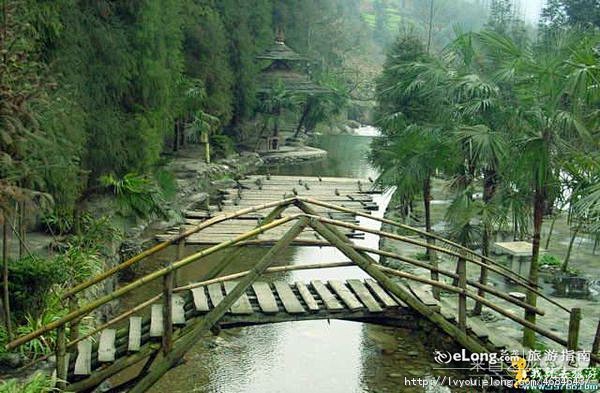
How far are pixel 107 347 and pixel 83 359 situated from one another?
230 millimetres

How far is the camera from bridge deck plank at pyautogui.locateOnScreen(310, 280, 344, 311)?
22.7ft

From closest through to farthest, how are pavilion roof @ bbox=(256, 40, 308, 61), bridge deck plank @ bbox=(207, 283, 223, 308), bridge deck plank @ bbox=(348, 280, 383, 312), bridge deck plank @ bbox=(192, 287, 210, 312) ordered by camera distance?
bridge deck plank @ bbox=(192, 287, 210, 312)
bridge deck plank @ bbox=(207, 283, 223, 308)
bridge deck plank @ bbox=(348, 280, 383, 312)
pavilion roof @ bbox=(256, 40, 308, 61)

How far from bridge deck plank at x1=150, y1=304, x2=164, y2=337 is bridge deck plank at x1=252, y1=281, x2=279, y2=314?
1.01 m

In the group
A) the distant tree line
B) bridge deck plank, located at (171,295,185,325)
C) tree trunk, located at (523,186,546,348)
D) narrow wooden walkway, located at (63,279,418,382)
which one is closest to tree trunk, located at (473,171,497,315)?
tree trunk, located at (523,186,546,348)

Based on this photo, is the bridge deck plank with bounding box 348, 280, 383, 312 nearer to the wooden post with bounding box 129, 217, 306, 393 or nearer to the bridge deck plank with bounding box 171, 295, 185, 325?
the wooden post with bounding box 129, 217, 306, 393

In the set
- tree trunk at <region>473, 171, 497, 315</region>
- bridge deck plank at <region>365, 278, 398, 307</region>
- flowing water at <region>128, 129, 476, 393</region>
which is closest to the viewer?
bridge deck plank at <region>365, 278, 398, 307</region>

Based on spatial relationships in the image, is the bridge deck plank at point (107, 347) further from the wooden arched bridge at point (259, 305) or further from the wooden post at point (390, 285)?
the wooden post at point (390, 285)

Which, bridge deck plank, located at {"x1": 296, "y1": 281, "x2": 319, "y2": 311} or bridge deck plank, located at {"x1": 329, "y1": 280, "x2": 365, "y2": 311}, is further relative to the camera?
bridge deck plank, located at {"x1": 329, "y1": 280, "x2": 365, "y2": 311}

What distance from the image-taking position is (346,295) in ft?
23.8

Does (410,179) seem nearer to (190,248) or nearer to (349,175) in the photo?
(190,248)

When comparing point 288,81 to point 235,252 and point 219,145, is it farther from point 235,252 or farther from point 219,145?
point 235,252

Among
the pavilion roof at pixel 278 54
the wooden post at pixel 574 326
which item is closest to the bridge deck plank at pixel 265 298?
the wooden post at pixel 574 326

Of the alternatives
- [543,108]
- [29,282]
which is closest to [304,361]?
[29,282]

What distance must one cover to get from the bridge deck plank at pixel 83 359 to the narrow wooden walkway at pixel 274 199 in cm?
544
